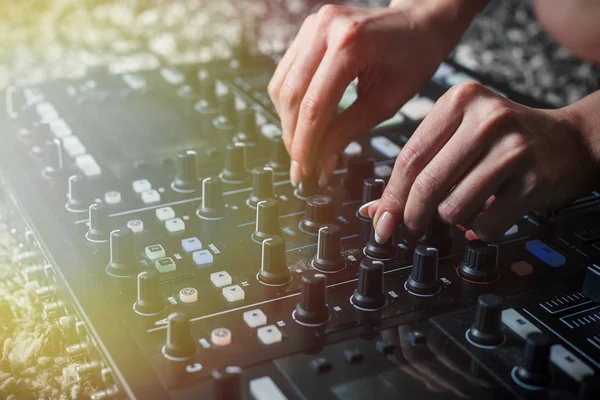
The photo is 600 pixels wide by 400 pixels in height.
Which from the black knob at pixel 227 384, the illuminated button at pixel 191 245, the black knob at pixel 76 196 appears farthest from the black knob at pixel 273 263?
the black knob at pixel 76 196

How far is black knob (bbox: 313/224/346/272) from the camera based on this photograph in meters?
0.94

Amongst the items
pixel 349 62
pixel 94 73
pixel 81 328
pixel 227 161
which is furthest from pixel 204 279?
pixel 94 73

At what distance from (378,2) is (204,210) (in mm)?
1325

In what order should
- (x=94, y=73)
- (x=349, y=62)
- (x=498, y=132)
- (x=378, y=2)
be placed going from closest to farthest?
(x=498, y=132) → (x=349, y=62) → (x=94, y=73) → (x=378, y=2)

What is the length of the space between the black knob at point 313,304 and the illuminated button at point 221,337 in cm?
8

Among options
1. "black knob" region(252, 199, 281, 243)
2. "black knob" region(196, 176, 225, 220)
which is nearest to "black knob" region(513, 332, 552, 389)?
"black knob" region(252, 199, 281, 243)

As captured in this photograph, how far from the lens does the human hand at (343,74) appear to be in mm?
1127

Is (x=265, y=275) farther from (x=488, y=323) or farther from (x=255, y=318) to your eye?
(x=488, y=323)

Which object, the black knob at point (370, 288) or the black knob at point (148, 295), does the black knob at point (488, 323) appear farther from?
the black knob at point (148, 295)

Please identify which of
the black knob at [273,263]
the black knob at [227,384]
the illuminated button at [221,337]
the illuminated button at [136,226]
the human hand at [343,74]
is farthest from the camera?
the human hand at [343,74]

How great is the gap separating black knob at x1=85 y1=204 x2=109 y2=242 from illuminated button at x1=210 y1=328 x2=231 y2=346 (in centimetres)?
27

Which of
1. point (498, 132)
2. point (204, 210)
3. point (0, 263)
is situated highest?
point (498, 132)

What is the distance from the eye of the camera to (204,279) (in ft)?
3.05

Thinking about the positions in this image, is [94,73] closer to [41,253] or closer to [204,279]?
[41,253]
